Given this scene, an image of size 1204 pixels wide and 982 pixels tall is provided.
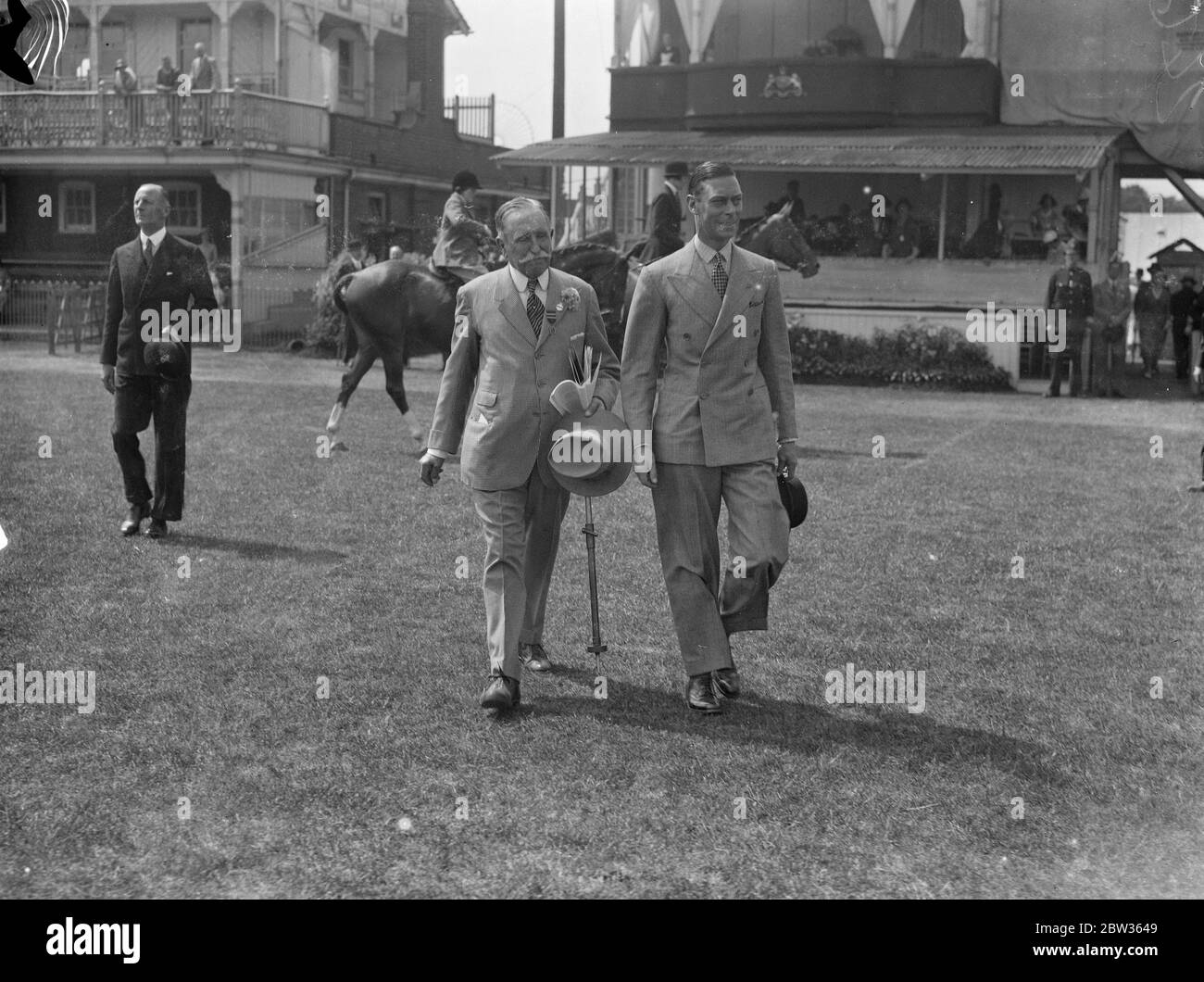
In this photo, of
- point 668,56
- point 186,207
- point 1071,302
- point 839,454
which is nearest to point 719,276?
point 839,454

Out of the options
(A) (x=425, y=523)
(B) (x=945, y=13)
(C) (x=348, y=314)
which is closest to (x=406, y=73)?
(B) (x=945, y=13)

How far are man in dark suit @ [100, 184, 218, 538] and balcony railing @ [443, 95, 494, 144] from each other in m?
32.1

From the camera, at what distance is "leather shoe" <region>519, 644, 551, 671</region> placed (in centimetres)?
747

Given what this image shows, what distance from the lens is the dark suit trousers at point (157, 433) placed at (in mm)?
10484

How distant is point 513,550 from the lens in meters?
6.85

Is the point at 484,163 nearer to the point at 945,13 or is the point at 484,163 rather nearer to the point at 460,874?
the point at 945,13

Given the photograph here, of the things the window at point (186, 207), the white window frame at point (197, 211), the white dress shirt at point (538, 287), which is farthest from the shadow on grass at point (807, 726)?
the window at point (186, 207)

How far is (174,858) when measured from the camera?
16.6 ft

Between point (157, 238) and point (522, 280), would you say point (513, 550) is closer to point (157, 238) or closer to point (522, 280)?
point (522, 280)

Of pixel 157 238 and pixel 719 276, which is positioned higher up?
pixel 157 238

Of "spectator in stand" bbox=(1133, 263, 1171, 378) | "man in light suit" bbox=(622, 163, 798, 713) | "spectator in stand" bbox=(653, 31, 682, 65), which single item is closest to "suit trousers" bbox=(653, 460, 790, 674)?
"man in light suit" bbox=(622, 163, 798, 713)

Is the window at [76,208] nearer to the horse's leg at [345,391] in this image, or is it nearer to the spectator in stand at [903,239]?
the spectator in stand at [903,239]

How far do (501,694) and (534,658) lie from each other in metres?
0.85
